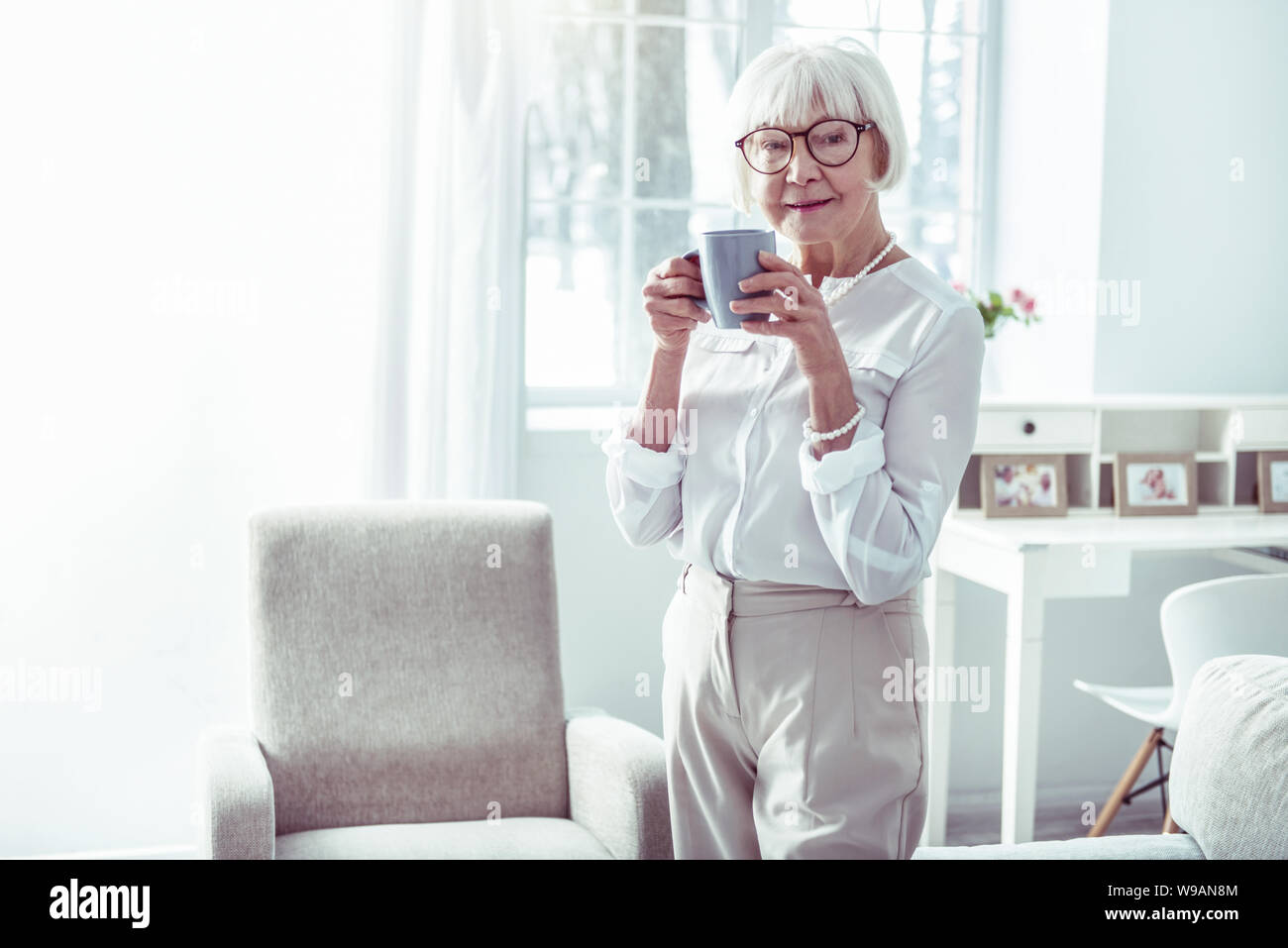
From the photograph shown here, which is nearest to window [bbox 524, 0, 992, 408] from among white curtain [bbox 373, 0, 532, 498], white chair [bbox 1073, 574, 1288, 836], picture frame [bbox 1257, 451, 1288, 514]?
white curtain [bbox 373, 0, 532, 498]

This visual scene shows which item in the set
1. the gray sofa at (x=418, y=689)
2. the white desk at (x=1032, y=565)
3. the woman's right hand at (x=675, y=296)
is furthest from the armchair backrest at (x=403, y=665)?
the woman's right hand at (x=675, y=296)

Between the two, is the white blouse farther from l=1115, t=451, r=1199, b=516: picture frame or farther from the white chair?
l=1115, t=451, r=1199, b=516: picture frame

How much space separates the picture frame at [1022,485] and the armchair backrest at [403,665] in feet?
3.56

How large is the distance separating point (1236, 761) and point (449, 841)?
1.10 m

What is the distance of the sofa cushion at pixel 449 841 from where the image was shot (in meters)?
1.70

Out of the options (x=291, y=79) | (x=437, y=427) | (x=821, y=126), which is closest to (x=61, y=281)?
(x=291, y=79)

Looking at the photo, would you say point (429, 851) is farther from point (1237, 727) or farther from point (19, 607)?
point (19, 607)

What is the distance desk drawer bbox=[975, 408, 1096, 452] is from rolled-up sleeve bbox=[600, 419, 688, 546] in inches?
62.6

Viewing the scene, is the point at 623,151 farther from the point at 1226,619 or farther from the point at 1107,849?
the point at 1107,849

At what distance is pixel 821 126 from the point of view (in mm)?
1038

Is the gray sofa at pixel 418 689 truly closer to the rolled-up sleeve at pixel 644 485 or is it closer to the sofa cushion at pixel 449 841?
the sofa cushion at pixel 449 841

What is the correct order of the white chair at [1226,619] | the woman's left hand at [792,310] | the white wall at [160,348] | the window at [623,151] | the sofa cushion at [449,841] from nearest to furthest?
the woman's left hand at [792,310] → the sofa cushion at [449,841] → the white chair at [1226,619] → the white wall at [160,348] → the window at [623,151]
